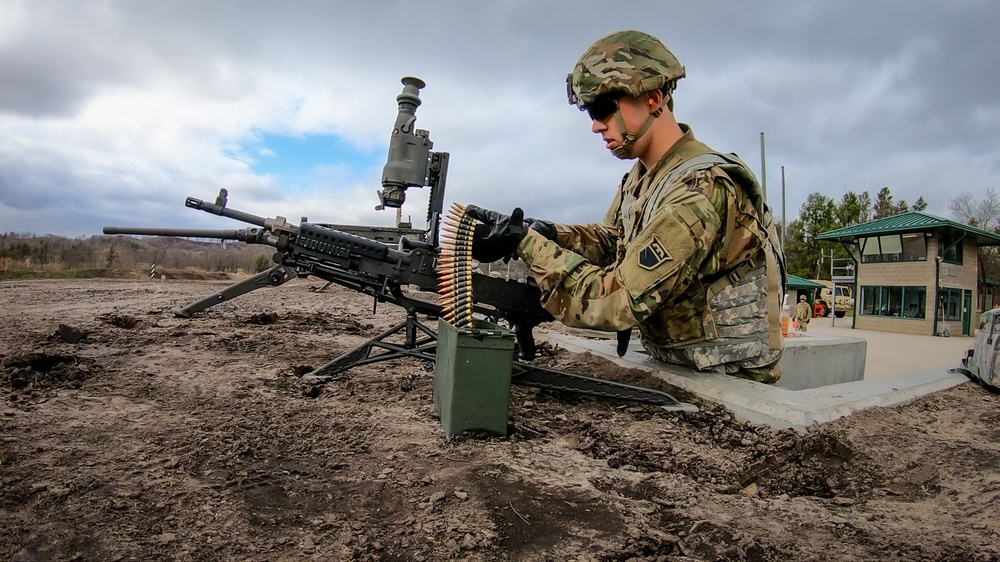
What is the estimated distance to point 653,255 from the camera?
2.43 m

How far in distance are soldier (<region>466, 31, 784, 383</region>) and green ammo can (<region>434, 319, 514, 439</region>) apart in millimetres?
441

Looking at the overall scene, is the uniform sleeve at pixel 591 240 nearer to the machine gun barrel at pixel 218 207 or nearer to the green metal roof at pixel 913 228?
the machine gun barrel at pixel 218 207

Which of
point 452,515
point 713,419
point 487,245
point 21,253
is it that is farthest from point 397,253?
point 21,253

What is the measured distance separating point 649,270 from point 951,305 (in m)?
22.7

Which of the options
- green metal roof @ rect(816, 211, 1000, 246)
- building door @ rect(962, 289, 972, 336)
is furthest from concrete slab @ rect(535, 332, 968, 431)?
building door @ rect(962, 289, 972, 336)

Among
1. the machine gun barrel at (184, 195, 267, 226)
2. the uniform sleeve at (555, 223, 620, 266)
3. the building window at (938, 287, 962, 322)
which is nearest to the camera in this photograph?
the uniform sleeve at (555, 223, 620, 266)

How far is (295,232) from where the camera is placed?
13.9 ft

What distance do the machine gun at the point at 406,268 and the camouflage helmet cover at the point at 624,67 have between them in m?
1.25

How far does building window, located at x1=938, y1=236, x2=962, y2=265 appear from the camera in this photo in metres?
A: 19.2

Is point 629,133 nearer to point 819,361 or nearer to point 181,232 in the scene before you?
point 819,361

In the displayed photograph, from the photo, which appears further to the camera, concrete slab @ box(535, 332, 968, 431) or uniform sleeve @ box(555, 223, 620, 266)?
uniform sleeve @ box(555, 223, 620, 266)

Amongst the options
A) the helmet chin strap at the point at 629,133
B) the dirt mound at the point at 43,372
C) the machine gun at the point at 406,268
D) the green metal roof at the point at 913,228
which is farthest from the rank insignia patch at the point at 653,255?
the green metal roof at the point at 913,228

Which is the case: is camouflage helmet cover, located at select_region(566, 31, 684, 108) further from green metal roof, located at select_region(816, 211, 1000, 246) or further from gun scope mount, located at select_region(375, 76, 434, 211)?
green metal roof, located at select_region(816, 211, 1000, 246)

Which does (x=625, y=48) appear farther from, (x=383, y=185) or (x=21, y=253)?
(x=21, y=253)
